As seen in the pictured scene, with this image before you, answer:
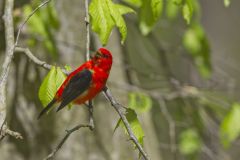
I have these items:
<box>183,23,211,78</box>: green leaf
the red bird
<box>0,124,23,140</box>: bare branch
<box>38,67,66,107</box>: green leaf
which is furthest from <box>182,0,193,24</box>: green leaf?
<box>183,23,211,78</box>: green leaf

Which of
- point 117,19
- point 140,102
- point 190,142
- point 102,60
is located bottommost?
point 190,142

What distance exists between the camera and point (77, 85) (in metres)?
2.15

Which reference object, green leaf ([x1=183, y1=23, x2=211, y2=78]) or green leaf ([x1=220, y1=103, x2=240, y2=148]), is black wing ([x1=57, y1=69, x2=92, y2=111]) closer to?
green leaf ([x1=220, y1=103, x2=240, y2=148])

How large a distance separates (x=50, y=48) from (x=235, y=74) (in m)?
3.83

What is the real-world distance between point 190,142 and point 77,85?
248 centimetres

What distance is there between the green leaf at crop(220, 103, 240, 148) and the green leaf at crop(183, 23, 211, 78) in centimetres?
56

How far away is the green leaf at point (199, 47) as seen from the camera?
4191 millimetres

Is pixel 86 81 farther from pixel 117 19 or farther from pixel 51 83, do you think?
pixel 117 19

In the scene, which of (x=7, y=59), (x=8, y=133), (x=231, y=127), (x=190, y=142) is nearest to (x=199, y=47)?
(x=190, y=142)

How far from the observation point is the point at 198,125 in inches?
180

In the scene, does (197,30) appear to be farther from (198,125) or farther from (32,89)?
(32,89)

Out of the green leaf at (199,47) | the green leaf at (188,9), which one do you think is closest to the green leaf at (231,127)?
the green leaf at (199,47)

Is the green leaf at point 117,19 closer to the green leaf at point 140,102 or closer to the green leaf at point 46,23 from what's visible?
the green leaf at point 46,23

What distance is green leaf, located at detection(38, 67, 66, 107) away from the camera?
2.24 metres
